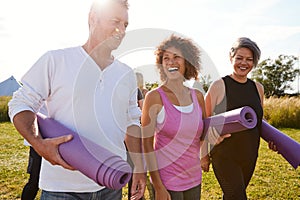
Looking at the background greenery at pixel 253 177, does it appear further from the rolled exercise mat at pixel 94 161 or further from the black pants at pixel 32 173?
the rolled exercise mat at pixel 94 161

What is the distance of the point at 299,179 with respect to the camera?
18.8 ft

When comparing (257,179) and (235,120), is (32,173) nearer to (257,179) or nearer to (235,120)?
(235,120)

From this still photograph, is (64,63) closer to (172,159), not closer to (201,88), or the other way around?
(172,159)

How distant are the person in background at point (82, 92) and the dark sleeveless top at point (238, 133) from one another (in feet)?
3.76

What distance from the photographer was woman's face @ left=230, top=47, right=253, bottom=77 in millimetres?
2820

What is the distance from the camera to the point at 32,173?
3.29m

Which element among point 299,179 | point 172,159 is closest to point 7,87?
point 299,179

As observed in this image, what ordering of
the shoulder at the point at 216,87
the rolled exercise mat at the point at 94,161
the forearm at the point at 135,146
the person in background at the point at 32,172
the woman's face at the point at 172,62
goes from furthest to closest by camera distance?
1. the person in background at the point at 32,172
2. the shoulder at the point at 216,87
3. the woman's face at the point at 172,62
4. the forearm at the point at 135,146
5. the rolled exercise mat at the point at 94,161

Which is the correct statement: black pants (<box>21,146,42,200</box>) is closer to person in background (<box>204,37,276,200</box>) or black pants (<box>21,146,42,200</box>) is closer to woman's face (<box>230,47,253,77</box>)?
person in background (<box>204,37,276,200</box>)

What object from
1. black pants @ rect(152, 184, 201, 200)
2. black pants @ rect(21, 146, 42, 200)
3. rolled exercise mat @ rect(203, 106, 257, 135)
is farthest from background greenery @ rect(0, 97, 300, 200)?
rolled exercise mat @ rect(203, 106, 257, 135)

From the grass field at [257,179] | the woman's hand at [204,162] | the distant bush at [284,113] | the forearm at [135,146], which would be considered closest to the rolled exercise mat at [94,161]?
the forearm at [135,146]

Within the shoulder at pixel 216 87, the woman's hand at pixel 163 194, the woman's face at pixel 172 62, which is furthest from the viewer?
the shoulder at pixel 216 87

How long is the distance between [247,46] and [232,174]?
Result: 997 mm

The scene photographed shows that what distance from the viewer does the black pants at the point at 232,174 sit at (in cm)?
271
